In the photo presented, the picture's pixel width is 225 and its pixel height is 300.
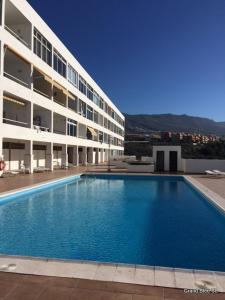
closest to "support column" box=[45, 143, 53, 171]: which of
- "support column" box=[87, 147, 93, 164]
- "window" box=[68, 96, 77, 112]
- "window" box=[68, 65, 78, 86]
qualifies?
"window" box=[68, 96, 77, 112]

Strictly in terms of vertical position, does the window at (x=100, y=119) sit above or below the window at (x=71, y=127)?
above

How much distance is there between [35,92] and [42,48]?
14.8ft

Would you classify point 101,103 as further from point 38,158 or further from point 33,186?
point 33,186

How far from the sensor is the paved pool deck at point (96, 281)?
395cm

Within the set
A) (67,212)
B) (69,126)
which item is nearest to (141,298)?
(67,212)

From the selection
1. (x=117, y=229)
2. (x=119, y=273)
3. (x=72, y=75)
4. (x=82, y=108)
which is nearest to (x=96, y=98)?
(x=82, y=108)

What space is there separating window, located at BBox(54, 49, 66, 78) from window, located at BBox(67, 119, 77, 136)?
18.2 ft

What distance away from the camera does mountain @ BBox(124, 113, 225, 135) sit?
142 m

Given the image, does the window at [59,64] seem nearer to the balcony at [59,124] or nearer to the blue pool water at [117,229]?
the balcony at [59,124]

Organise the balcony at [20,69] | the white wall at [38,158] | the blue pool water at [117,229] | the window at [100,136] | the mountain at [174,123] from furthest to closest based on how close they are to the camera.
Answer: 1. the mountain at [174,123]
2. the window at [100,136]
3. the white wall at [38,158]
4. the balcony at [20,69]
5. the blue pool water at [117,229]

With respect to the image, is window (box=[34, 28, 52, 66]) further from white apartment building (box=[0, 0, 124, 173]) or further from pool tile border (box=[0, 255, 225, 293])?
pool tile border (box=[0, 255, 225, 293])

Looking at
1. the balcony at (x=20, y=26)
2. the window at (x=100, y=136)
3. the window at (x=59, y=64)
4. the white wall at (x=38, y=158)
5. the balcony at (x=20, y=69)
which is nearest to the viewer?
the balcony at (x=20, y=26)

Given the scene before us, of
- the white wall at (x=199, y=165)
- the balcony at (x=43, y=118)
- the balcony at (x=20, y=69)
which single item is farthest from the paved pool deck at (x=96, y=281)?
the white wall at (x=199, y=165)

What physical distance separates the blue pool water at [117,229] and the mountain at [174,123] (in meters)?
120
